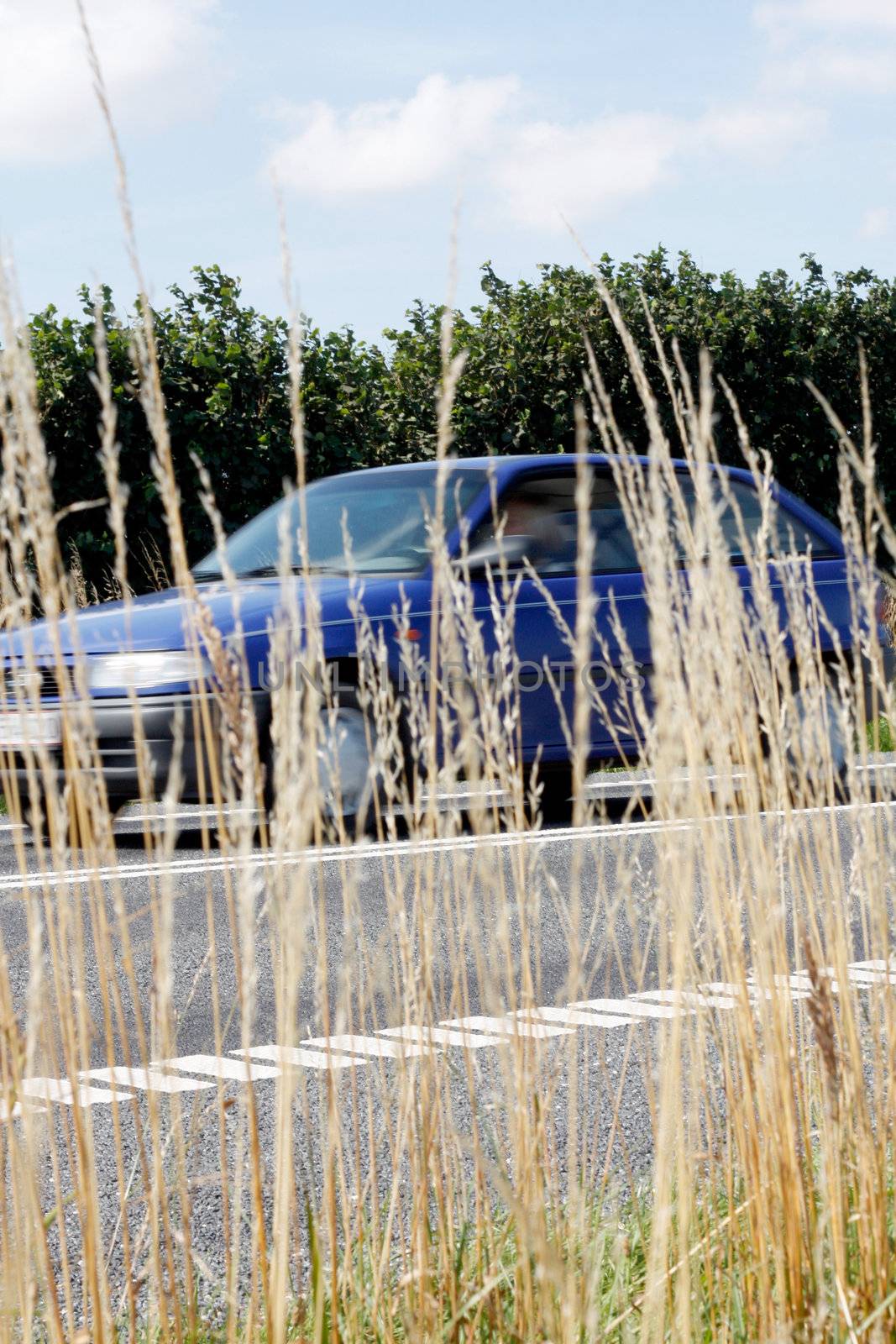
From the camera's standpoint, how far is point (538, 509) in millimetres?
7359

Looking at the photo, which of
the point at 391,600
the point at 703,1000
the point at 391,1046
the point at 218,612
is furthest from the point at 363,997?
the point at 391,600

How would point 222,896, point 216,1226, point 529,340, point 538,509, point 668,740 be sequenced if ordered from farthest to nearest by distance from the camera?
1. point 529,340
2. point 538,509
3. point 222,896
4. point 216,1226
5. point 668,740

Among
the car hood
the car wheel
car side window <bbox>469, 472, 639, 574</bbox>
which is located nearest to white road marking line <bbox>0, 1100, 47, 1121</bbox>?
the car wheel

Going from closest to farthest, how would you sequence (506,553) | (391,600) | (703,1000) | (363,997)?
(703,1000) < (363,997) < (506,553) < (391,600)

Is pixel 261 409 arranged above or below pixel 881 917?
above

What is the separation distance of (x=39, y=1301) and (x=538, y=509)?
542 cm

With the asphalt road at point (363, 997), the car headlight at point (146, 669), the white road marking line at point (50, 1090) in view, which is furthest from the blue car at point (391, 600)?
the white road marking line at point (50, 1090)

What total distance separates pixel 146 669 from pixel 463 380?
29.5 ft

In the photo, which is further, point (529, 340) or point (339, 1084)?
point (529, 340)

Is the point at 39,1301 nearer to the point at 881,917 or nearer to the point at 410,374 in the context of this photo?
the point at 881,917

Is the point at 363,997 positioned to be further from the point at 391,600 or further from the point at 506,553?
the point at 391,600

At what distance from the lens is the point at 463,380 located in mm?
14945

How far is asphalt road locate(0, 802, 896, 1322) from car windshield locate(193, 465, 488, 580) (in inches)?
49.2

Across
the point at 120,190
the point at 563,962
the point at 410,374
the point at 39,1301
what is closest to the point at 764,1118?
the point at 39,1301
